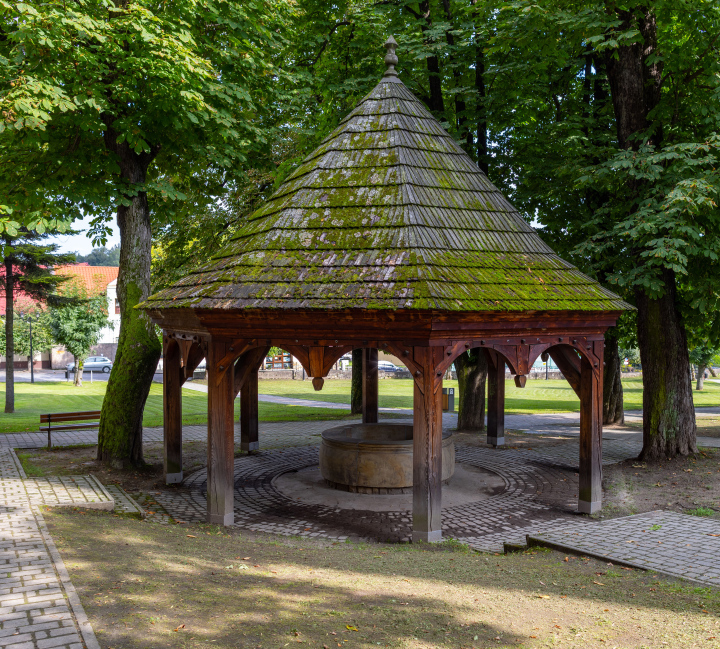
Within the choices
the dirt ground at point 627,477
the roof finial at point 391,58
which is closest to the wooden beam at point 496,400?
the dirt ground at point 627,477

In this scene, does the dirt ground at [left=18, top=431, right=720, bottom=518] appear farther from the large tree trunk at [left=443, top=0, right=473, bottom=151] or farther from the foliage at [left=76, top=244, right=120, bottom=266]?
the foliage at [left=76, top=244, right=120, bottom=266]

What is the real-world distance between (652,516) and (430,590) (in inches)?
188

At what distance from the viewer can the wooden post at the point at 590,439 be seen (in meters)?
10.3

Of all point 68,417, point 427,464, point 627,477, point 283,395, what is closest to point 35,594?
point 427,464

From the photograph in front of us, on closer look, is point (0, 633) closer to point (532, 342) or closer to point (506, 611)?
point (506, 611)

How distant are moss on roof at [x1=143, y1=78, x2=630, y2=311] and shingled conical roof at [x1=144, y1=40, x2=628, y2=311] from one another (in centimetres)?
2

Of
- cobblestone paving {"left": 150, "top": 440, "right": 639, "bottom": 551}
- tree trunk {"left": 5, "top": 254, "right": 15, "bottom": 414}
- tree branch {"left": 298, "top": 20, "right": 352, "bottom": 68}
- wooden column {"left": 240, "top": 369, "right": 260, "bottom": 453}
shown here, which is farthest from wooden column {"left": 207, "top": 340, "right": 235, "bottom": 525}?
tree trunk {"left": 5, "top": 254, "right": 15, "bottom": 414}

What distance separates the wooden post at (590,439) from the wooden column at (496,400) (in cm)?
515

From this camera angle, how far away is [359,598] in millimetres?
5980

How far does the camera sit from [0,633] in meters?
4.88

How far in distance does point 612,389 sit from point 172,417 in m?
14.0

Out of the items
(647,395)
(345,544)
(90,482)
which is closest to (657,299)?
(647,395)

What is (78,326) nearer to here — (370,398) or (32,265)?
(32,265)

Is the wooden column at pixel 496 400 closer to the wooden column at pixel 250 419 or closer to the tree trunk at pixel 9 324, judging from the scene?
the wooden column at pixel 250 419
